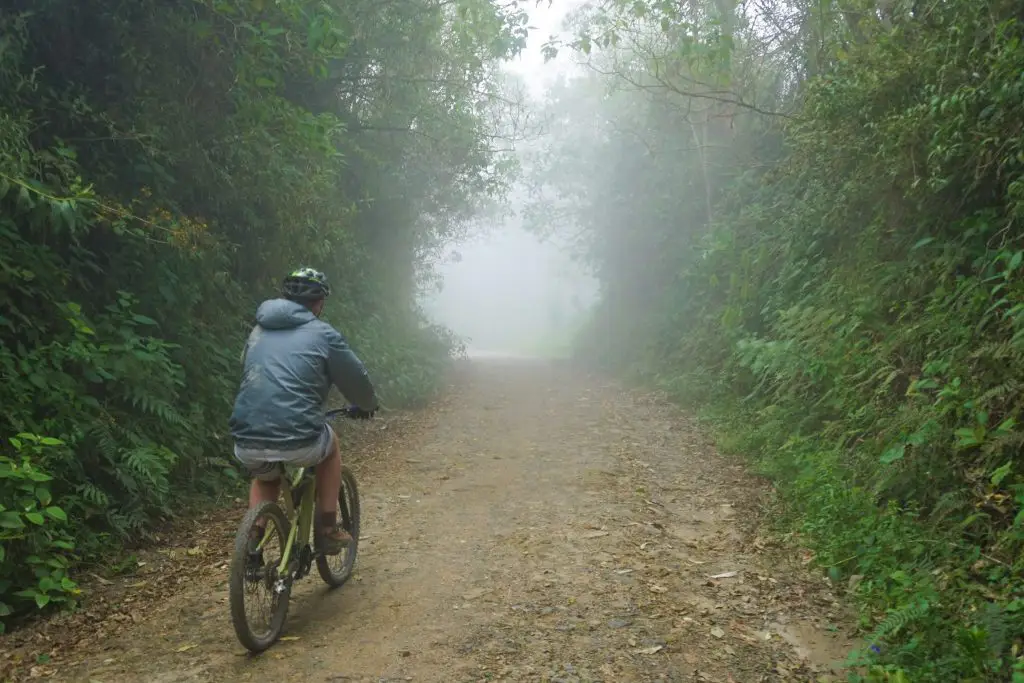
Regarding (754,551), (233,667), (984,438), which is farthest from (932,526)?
(233,667)

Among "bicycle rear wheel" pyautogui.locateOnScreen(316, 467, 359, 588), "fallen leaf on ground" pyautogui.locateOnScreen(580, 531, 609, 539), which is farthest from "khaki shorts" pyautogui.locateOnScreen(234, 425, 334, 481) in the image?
"fallen leaf on ground" pyautogui.locateOnScreen(580, 531, 609, 539)

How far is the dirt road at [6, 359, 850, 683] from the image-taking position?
4340 mm

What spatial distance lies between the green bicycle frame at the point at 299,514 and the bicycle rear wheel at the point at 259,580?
4 cm

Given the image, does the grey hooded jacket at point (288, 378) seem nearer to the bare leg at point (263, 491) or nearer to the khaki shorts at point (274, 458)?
the khaki shorts at point (274, 458)

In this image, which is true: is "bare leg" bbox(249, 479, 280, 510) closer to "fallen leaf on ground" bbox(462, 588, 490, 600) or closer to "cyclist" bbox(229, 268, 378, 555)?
"cyclist" bbox(229, 268, 378, 555)

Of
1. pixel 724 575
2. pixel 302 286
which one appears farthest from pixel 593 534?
pixel 302 286

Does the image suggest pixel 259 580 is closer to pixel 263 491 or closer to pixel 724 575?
pixel 263 491

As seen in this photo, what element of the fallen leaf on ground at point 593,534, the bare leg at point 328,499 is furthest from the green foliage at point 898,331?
the bare leg at point 328,499

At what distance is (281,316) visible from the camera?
4.87m

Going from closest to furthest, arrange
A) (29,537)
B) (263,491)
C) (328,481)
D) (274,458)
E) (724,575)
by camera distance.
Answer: (274,458) → (263,491) → (29,537) → (328,481) → (724,575)

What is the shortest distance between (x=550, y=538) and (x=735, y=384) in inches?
246

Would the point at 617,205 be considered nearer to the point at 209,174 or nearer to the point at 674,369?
the point at 674,369

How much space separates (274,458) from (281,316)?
0.88 m

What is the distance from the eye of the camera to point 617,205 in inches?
976
